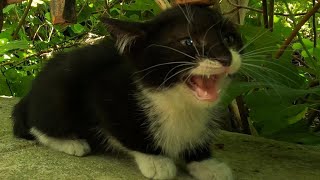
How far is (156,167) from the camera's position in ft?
4.86

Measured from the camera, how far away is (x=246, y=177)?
1612mm

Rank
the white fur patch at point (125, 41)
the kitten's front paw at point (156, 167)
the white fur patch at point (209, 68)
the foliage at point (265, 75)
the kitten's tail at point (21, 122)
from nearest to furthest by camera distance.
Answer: the white fur patch at point (209, 68)
the white fur patch at point (125, 41)
the kitten's front paw at point (156, 167)
the foliage at point (265, 75)
the kitten's tail at point (21, 122)

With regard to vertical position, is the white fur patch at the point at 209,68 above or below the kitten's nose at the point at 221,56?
below

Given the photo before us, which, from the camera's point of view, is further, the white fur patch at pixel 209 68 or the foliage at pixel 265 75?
the foliage at pixel 265 75

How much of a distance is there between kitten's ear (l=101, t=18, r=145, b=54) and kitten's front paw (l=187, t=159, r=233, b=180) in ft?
1.48

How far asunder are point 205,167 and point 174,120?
18 cm

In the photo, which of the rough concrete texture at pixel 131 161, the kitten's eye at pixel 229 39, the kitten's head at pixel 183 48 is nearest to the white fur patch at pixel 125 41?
the kitten's head at pixel 183 48

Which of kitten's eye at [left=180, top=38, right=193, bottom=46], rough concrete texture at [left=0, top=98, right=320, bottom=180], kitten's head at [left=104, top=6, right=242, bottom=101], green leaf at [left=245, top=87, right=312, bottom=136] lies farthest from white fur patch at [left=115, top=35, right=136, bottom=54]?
green leaf at [left=245, top=87, right=312, bottom=136]

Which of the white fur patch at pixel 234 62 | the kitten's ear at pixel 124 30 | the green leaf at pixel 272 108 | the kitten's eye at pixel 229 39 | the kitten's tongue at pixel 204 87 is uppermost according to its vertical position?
the kitten's ear at pixel 124 30

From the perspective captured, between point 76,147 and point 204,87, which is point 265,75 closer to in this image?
point 204,87

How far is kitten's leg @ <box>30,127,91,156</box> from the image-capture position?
5.43ft

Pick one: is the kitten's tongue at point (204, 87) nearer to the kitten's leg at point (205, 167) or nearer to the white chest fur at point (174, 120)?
the white chest fur at point (174, 120)

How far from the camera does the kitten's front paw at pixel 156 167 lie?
4.84 ft

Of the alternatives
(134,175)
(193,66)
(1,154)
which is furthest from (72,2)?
(1,154)
